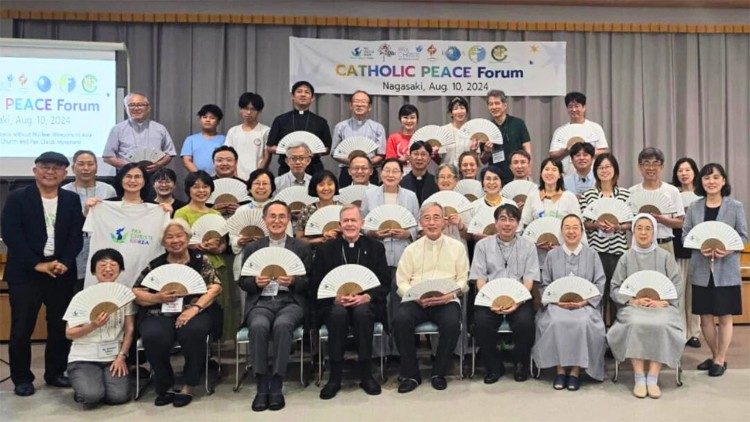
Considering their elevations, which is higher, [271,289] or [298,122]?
[298,122]

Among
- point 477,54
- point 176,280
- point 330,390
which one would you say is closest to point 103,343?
point 176,280

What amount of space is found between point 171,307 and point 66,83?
3182mm

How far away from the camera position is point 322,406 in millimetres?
3611

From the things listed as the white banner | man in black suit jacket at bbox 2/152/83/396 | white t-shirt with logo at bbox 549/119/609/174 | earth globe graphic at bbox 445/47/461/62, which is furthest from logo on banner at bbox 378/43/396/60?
man in black suit jacket at bbox 2/152/83/396

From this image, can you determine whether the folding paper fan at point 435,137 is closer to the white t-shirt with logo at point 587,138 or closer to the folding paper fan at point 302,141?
the folding paper fan at point 302,141

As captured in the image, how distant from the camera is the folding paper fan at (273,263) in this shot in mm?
3918

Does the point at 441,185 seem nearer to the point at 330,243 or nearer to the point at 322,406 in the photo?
the point at 330,243

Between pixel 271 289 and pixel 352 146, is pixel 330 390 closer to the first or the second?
pixel 271 289

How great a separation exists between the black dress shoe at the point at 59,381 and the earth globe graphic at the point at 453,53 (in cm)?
468

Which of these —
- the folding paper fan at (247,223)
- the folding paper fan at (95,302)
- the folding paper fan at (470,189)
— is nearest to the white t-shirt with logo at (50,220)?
the folding paper fan at (95,302)

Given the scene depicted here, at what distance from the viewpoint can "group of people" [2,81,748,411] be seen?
12.4ft

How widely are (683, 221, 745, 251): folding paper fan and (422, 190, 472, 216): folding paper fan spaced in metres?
1.46

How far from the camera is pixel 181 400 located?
365cm

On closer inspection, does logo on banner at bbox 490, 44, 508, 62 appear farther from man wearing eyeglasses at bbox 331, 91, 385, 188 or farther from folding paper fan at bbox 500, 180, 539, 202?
folding paper fan at bbox 500, 180, 539, 202
